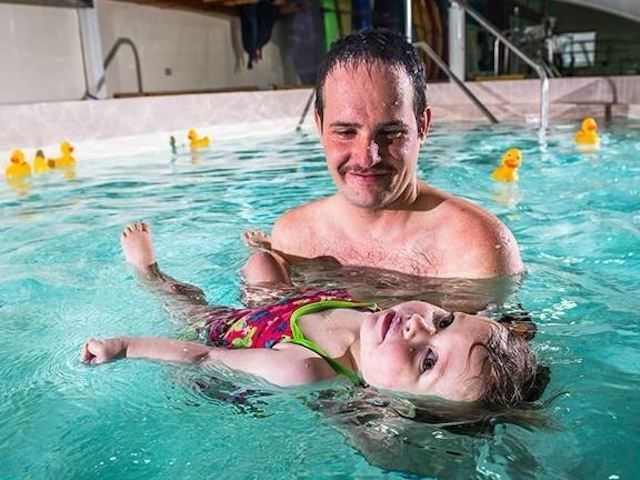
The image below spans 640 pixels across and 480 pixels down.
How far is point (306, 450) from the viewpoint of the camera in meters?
1.68

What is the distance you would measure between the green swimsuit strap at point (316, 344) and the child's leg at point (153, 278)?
68 centimetres

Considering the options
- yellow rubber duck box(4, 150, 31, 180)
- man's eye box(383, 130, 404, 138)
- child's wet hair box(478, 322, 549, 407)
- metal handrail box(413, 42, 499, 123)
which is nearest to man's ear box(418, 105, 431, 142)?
man's eye box(383, 130, 404, 138)

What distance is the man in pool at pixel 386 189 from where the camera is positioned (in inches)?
92.9

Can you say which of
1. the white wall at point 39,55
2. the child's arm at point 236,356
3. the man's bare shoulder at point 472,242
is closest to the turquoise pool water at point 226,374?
the child's arm at point 236,356

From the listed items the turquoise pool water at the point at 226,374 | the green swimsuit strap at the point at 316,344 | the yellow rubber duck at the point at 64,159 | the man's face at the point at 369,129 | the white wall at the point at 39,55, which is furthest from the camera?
the white wall at the point at 39,55

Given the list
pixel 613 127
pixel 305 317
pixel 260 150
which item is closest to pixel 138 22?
→ pixel 260 150

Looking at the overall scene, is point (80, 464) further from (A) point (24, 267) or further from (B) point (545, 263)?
(B) point (545, 263)

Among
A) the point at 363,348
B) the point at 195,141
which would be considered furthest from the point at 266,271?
the point at 195,141

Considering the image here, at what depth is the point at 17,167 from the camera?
6.88m

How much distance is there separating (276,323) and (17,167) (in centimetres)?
569

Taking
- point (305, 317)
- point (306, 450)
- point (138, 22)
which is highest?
point (138, 22)

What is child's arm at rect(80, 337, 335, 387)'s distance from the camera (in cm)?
193

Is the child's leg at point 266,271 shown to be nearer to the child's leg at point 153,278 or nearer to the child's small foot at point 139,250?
the child's leg at point 153,278

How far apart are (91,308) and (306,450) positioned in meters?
1.59
